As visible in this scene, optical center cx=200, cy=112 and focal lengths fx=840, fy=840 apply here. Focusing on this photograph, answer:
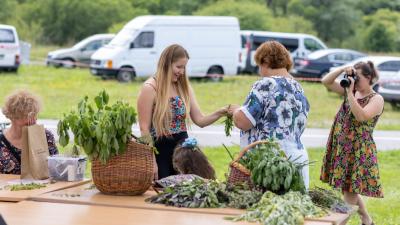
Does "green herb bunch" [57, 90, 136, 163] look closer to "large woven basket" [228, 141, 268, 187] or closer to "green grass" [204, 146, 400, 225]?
"large woven basket" [228, 141, 268, 187]

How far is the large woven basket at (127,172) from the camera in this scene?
4586mm

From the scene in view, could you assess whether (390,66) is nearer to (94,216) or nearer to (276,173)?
(276,173)

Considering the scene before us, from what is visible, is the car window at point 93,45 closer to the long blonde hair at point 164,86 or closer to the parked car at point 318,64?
the parked car at point 318,64

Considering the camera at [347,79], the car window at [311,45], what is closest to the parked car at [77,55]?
the car window at [311,45]

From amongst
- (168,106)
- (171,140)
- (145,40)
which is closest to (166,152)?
(171,140)

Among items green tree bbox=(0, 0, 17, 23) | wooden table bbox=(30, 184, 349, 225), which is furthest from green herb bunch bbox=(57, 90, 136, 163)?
green tree bbox=(0, 0, 17, 23)

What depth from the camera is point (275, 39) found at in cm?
2883

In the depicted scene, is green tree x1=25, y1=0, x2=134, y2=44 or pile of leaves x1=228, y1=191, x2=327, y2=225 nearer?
pile of leaves x1=228, y1=191, x2=327, y2=225

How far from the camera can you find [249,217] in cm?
397

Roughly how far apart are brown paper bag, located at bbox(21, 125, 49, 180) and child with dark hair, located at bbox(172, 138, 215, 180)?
848 mm

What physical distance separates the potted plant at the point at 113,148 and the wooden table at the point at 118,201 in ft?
0.26

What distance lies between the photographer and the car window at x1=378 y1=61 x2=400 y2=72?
21438mm

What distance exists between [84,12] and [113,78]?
22.5 m

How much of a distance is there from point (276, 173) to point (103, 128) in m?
0.98
